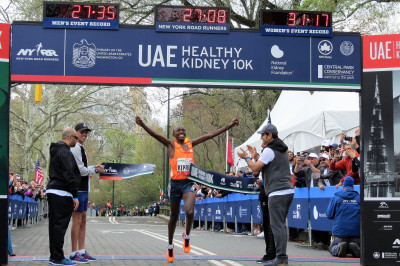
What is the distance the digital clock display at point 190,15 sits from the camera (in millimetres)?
11336

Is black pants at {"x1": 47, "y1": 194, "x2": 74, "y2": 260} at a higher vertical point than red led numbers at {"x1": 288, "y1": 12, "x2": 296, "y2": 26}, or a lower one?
lower

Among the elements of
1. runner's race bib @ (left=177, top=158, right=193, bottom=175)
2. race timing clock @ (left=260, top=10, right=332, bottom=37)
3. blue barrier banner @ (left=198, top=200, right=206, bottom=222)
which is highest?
race timing clock @ (left=260, top=10, right=332, bottom=37)

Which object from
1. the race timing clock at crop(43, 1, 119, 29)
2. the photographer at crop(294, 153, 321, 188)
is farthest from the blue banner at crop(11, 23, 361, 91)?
the photographer at crop(294, 153, 321, 188)

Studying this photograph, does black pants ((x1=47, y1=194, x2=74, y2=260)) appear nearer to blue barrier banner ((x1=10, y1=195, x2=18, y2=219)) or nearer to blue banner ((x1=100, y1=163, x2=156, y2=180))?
blue banner ((x1=100, y1=163, x2=156, y2=180))

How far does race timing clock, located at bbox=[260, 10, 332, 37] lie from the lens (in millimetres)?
11461

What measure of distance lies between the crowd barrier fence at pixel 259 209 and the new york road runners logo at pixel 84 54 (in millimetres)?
5774

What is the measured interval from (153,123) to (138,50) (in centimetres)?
6238

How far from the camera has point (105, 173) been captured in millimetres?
11367

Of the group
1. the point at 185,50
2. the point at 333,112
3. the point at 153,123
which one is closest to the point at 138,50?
the point at 185,50

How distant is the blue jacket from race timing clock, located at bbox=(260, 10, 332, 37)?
3084 mm

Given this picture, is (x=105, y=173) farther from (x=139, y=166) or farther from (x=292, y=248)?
(x=292, y=248)

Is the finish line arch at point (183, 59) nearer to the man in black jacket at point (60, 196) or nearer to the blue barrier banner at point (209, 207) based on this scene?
the man in black jacket at point (60, 196)

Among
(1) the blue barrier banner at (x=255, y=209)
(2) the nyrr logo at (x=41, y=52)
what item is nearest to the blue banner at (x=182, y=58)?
(2) the nyrr logo at (x=41, y=52)

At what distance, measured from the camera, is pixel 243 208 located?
832 inches
